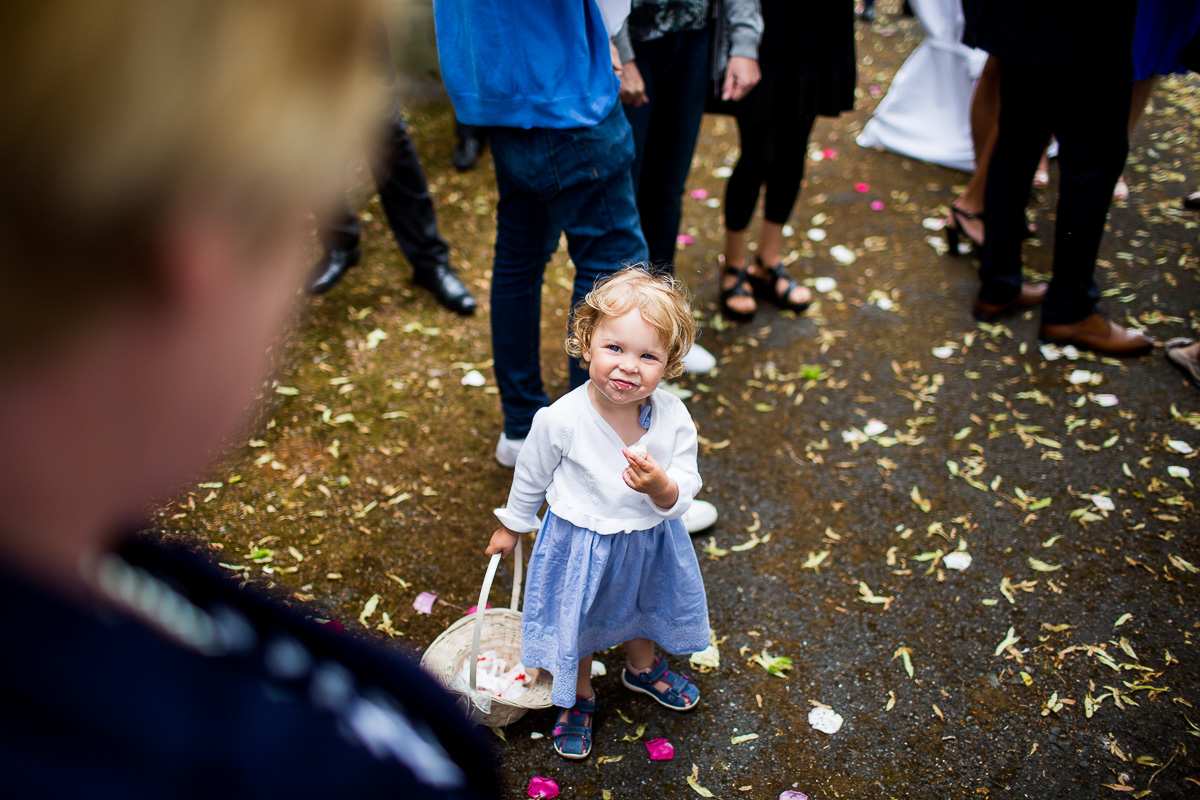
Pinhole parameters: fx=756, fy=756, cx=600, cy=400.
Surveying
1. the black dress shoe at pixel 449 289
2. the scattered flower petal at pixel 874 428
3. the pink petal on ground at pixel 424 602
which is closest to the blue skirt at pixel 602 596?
the pink petal on ground at pixel 424 602

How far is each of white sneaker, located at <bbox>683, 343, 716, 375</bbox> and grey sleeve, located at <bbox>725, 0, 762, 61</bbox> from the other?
4.32 feet

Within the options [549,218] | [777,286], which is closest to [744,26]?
[549,218]

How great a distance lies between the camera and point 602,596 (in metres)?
2.04

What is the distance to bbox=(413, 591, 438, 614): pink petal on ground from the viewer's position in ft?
8.51

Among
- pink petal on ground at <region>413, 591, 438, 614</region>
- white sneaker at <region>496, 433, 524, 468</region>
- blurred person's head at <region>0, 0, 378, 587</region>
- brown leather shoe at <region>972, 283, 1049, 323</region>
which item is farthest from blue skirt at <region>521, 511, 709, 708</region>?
brown leather shoe at <region>972, 283, 1049, 323</region>

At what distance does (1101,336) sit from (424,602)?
11.5ft

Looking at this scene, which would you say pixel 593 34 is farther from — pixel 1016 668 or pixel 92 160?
pixel 1016 668

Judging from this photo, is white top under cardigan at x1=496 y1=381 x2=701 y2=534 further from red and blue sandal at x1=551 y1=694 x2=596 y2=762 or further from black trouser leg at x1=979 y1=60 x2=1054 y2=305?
black trouser leg at x1=979 y1=60 x2=1054 y2=305

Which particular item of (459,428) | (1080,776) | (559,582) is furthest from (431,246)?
(1080,776)

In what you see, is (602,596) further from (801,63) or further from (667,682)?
(801,63)

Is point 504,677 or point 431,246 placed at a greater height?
point 431,246

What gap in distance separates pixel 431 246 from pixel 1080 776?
3.49 meters

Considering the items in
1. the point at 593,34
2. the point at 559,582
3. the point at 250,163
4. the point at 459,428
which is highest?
the point at 250,163

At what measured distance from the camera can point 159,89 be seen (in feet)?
1.21
